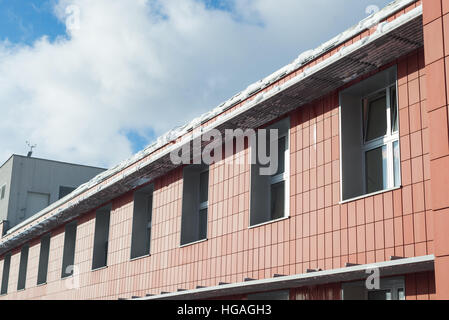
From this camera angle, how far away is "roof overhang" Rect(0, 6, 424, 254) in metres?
10.4

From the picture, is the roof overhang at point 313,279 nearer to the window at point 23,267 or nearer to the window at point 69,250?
the window at point 69,250

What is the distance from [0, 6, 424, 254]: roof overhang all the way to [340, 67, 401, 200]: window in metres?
0.42

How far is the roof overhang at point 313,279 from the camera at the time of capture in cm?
977

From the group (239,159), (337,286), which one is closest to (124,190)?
(239,159)

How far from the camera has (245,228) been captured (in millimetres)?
14344

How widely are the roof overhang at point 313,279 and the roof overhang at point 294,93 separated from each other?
342 cm

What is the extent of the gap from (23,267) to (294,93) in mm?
19711

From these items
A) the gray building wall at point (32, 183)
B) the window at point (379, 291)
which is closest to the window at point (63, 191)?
the gray building wall at point (32, 183)

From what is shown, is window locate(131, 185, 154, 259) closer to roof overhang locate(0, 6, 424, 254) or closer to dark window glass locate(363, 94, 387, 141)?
roof overhang locate(0, 6, 424, 254)

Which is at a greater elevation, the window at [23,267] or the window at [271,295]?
the window at [23,267]

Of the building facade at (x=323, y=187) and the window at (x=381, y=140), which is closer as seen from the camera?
the building facade at (x=323, y=187)

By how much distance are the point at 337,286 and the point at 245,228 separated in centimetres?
318

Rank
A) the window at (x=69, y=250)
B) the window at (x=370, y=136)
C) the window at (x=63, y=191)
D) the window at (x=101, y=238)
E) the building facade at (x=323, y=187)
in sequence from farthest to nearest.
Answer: the window at (x=63, y=191) → the window at (x=69, y=250) → the window at (x=101, y=238) → the window at (x=370, y=136) → the building facade at (x=323, y=187)

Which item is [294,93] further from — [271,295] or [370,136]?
[271,295]
